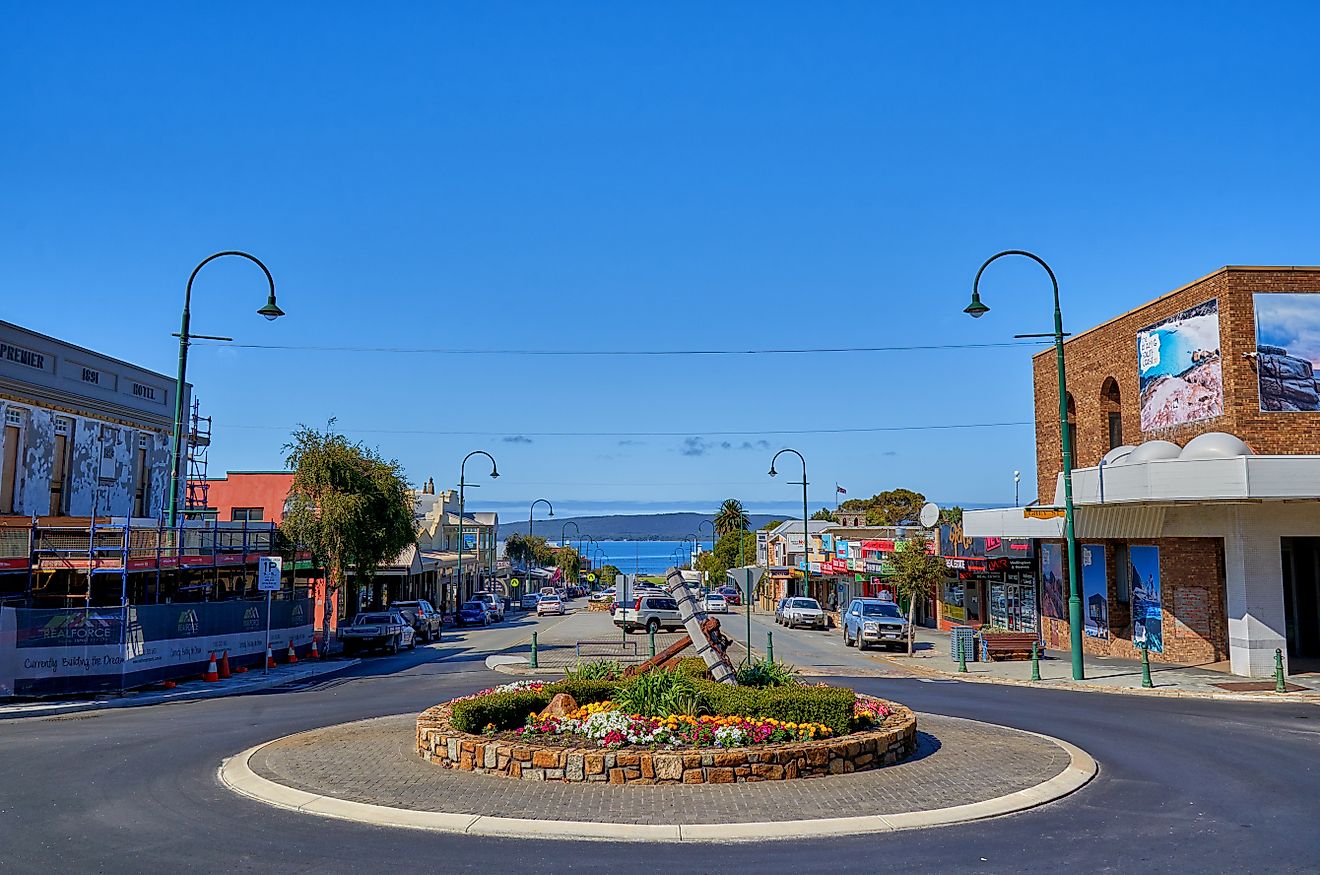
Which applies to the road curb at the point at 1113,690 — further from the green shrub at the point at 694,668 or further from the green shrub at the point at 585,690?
the green shrub at the point at 585,690

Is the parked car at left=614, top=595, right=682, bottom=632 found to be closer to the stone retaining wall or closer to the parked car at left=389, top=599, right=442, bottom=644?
the parked car at left=389, top=599, right=442, bottom=644

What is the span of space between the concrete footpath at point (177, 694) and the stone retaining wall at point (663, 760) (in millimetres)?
11428

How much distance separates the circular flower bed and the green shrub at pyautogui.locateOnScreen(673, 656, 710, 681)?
1896 mm

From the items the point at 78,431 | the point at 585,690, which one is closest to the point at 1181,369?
the point at 585,690

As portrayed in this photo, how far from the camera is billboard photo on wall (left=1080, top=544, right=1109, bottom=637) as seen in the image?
30.7 meters

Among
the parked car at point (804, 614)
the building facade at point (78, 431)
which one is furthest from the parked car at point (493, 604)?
the building facade at point (78, 431)

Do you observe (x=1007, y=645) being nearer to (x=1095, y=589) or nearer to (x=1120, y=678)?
(x=1095, y=589)

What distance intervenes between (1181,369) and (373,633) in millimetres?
24805

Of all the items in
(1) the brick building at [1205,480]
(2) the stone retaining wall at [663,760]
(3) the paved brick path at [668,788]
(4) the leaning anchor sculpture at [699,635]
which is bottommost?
(3) the paved brick path at [668,788]

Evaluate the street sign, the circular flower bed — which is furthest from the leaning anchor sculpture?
the street sign

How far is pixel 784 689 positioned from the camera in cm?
1406

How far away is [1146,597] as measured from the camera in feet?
94.1

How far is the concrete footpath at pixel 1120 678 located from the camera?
2198 cm

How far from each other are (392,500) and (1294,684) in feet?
91.1
